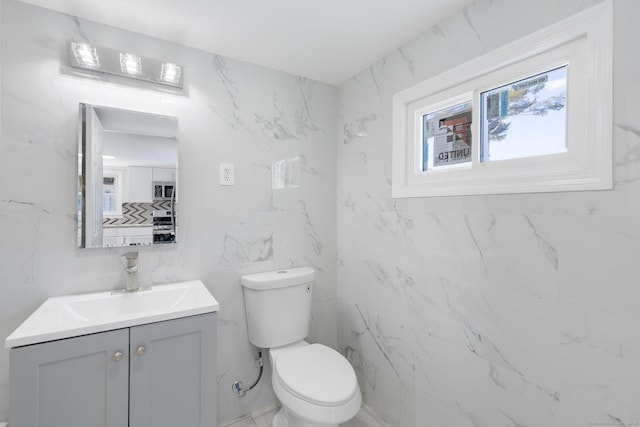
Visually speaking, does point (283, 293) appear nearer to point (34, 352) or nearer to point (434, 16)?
point (34, 352)

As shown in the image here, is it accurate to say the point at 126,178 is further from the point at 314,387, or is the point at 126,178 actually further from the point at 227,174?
the point at 314,387

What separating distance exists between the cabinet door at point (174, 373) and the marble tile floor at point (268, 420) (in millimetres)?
572

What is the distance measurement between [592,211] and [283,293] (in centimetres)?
145

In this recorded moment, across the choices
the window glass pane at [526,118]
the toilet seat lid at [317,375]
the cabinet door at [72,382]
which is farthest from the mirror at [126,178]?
the window glass pane at [526,118]

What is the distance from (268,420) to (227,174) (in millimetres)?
1518

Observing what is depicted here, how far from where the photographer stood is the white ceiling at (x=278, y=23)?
1.34 m

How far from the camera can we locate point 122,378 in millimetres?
A: 1122

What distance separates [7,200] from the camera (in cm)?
130

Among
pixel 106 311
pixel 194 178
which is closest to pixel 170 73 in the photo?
pixel 194 178

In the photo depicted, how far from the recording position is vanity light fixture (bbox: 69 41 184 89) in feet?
4.58

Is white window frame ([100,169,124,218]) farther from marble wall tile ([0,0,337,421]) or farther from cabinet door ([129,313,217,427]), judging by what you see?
cabinet door ([129,313,217,427])

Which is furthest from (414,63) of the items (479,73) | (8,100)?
(8,100)

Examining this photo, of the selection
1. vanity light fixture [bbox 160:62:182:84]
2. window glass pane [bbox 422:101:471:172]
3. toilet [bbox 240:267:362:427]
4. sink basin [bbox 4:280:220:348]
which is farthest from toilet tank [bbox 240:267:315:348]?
vanity light fixture [bbox 160:62:182:84]

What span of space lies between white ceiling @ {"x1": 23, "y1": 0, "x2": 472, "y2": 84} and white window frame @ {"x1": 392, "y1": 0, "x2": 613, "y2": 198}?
0.33 meters
